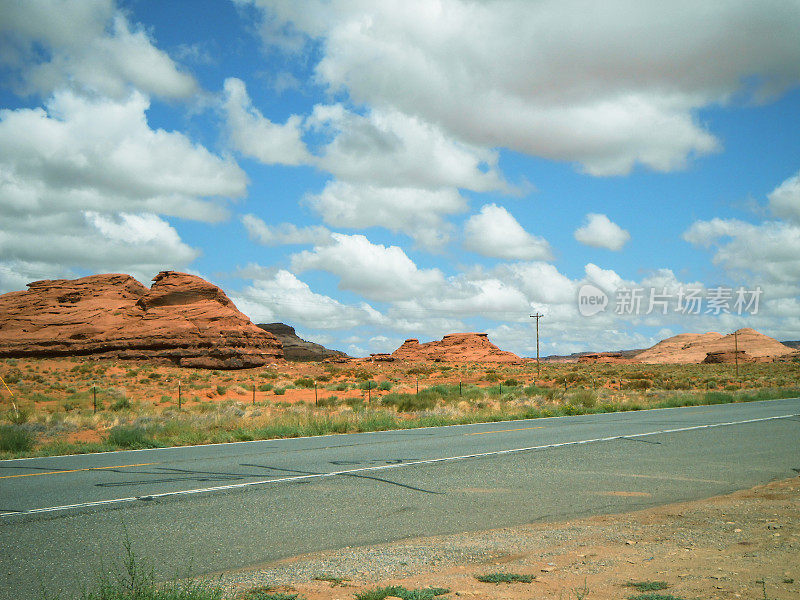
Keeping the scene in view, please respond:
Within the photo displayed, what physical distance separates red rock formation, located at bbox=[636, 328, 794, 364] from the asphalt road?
15284cm

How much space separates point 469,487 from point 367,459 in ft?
11.1

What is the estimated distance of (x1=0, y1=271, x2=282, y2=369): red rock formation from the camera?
225 feet

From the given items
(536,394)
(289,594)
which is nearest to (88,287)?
(536,394)

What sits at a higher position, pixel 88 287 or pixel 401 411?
Answer: pixel 88 287

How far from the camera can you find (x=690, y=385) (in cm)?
5234

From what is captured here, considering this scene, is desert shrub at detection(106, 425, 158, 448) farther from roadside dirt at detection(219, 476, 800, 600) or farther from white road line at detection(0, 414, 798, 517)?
roadside dirt at detection(219, 476, 800, 600)

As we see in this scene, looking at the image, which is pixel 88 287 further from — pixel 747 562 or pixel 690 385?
pixel 747 562

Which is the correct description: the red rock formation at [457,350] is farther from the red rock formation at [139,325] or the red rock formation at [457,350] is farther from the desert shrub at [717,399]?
the desert shrub at [717,399]

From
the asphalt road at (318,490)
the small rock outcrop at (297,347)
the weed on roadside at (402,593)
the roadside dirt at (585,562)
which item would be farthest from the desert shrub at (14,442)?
the small rock outcrop at (297,347)

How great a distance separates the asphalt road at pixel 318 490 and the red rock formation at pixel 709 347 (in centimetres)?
15284

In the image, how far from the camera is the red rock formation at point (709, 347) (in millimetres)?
160125

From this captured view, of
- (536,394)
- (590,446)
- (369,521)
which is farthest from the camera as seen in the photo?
(536,394)

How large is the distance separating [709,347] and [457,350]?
82.7 meters

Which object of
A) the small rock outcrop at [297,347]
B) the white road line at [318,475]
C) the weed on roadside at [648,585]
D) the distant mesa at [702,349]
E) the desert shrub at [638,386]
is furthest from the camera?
the distant mesa at [702,349]
